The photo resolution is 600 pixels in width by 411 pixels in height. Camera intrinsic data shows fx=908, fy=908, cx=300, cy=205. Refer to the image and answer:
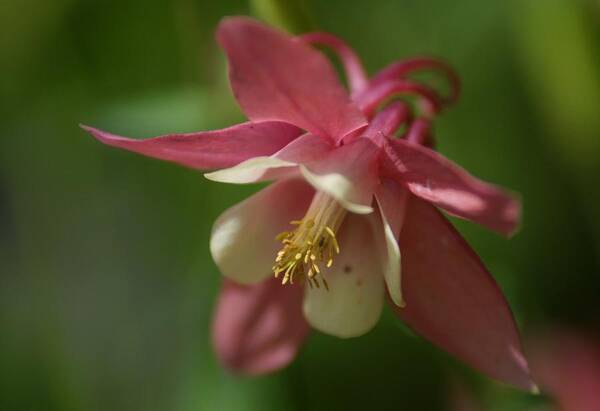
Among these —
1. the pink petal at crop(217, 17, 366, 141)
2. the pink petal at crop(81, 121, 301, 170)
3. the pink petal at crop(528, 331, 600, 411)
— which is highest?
the pink petal at crop(217, 17, 366, 141)

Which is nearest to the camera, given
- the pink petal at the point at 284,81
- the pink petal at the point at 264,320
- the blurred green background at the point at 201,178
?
the pink petal at the point at 284,81

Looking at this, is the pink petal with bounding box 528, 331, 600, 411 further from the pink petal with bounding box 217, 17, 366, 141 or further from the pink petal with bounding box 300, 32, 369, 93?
the pink petal with bounding box 217, 17, 366, 141

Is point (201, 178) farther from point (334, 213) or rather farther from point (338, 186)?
point (338, 186)

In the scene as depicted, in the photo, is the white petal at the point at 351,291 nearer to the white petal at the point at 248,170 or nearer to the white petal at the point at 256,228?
the white petal at the point at 256,228

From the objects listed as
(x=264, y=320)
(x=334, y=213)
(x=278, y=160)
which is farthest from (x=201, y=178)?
(x=278, y=160)

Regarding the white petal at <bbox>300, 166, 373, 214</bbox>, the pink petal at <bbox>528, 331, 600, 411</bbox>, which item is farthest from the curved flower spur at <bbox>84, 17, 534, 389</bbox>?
the pink petal at <bbox>528, 331, 600, 411</bbox>

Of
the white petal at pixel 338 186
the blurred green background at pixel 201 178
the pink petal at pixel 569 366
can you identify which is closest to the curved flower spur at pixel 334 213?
the white petal at pixel 338 186

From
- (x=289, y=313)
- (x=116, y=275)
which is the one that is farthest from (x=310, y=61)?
(x=116, y=275)
